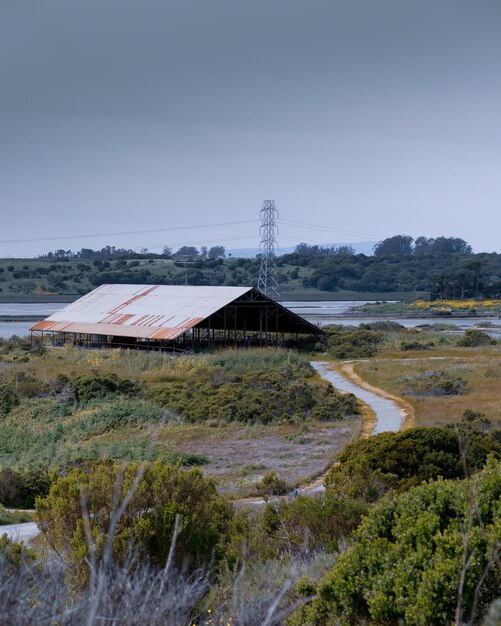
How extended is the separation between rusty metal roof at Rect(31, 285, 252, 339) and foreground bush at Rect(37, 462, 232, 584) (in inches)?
1277

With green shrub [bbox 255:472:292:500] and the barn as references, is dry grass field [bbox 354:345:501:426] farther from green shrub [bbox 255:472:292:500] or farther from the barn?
green shrub [bbox 255:472:292:500]

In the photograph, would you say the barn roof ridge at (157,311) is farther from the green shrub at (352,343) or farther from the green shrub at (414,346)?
the green shrub at (414,346)

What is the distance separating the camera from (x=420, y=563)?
6.51 m

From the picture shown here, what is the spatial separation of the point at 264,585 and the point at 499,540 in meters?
1.97

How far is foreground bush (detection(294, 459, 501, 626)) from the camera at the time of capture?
20.3 ft

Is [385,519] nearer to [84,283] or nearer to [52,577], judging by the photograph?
[52,577]

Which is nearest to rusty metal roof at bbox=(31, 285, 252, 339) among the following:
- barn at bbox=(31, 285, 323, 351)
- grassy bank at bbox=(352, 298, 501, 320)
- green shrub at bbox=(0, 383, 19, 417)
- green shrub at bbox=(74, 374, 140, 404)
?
barn at bbox=(31, 285, 323, 351)

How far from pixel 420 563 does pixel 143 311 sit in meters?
42.9

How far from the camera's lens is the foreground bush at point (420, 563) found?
244 inches

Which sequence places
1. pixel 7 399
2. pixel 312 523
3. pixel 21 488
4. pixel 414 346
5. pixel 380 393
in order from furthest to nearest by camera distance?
pixel 414 346 < pixel 380 393 < pixel 7 399 < pixel 21 488 < pixel 312 523

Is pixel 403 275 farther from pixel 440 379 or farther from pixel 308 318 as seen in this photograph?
pixel 440 379

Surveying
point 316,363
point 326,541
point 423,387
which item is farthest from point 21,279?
point 326,541

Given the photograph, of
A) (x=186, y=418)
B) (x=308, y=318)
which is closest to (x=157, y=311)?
(x=186, y=418)

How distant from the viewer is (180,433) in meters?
24.9
